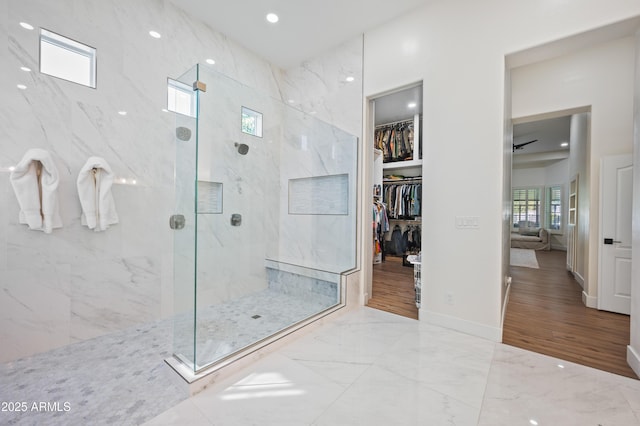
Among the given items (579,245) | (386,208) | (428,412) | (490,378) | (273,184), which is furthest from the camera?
Result: (386,208)

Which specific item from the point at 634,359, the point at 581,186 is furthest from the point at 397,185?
the point at 634,359

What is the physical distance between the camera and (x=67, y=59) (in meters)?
2.20

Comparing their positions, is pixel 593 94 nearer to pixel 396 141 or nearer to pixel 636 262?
pixel 636 262

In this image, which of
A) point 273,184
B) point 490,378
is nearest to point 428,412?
point 490,378

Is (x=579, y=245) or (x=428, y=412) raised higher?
(x=579, y=245)

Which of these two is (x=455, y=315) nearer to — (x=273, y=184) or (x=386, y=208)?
(x=273, y=184)

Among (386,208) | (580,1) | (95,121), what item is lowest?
(386,208)

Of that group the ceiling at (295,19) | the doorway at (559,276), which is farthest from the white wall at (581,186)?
the ceiling at (295,19)

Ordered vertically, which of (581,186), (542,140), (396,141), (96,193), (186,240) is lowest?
(186,240)

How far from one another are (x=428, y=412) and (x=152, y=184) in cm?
293

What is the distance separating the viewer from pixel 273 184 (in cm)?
350

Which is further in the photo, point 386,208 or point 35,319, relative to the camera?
point 386,208

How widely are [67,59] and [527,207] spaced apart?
1166 cm

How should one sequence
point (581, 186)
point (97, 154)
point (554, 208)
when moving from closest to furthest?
point (97, 154), point (581, 186), point (554, 208)
